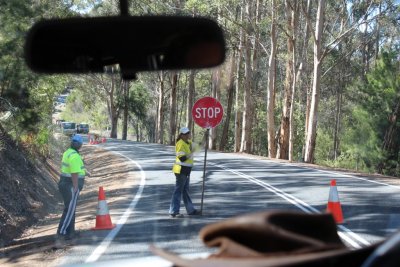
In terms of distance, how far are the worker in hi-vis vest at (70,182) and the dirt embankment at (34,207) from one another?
0.35 m

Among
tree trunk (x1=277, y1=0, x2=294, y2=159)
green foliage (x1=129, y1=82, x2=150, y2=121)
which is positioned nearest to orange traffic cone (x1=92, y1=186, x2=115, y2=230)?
tree trunk (x1=277, y1=0, x2=294, y2=159)

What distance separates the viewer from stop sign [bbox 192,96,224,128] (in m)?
14.5

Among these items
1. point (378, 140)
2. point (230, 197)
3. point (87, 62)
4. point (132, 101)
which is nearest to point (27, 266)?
point (87, 62)

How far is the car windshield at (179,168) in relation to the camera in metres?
2.41

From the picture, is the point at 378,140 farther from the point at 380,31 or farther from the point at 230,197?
the point at 230,197

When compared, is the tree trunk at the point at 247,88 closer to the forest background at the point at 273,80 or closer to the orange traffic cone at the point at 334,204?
the forest background at the point at 273,80

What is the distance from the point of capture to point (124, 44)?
13.8 ft

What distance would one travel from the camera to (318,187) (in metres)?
17.5

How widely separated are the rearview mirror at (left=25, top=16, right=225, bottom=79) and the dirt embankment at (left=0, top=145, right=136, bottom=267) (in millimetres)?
5077

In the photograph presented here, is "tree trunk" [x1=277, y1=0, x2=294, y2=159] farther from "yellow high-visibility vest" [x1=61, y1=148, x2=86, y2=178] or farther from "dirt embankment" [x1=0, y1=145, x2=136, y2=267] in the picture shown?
"yellow high-visibility vest" [x1=61, y1=148, x2=86, y2=178]

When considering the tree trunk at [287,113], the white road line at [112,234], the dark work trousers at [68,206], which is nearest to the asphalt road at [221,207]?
the white road line at [112,234]

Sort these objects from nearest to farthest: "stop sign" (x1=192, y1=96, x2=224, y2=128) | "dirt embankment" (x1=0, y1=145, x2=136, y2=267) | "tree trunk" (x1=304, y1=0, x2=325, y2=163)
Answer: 1. "dirt embankment" (x1=0, y1=145, x2=136, y2=267)
2. "stop sign" (x1=192, y1=96, x2=224, y2=128)
3. "tree trunk" (x1=304, y1=0, x2=325, y2=163)

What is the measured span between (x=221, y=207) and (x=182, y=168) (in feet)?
5.72

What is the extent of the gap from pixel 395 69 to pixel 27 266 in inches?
1353
